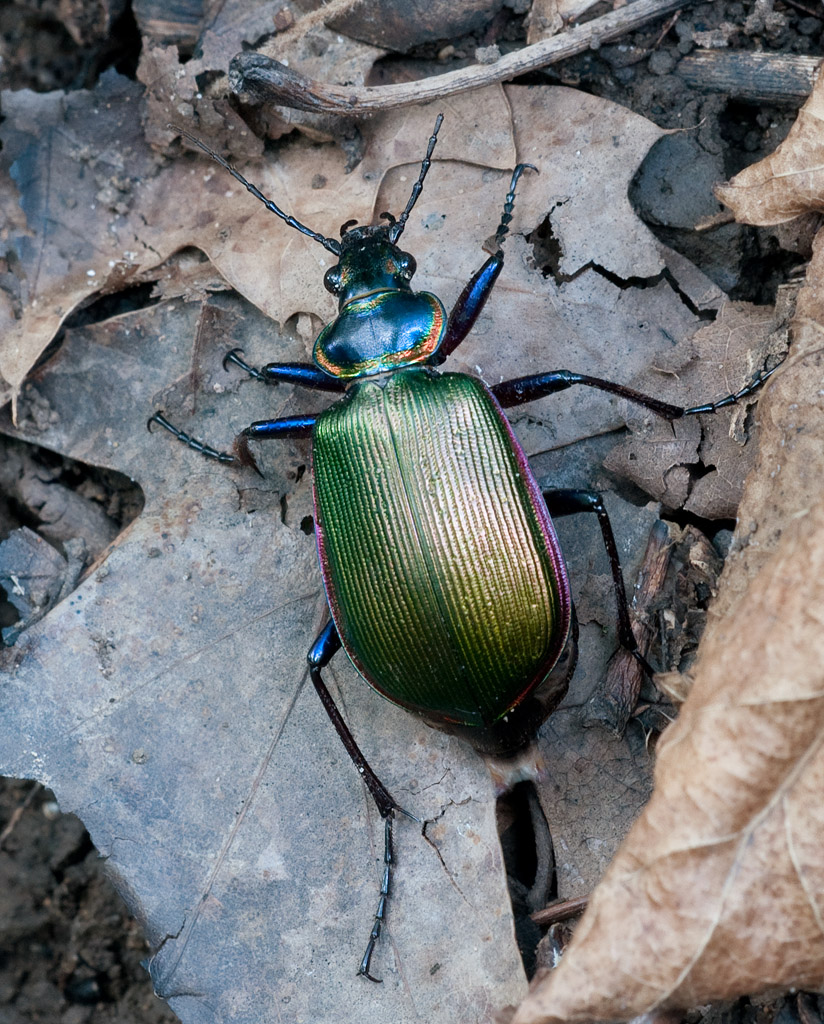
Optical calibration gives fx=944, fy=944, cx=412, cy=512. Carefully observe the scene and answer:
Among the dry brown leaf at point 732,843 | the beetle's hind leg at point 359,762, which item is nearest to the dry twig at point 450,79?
the beetle's hind leg at point 359,762

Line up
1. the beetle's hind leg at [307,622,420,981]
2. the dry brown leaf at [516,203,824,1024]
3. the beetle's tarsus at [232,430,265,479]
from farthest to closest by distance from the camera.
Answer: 1. the beetle's tarsus at [232,430,265,479]
2. the beetle's hind leg at [307,622,420,981]
3. the dry brown leaf at [516,203,824,1024]

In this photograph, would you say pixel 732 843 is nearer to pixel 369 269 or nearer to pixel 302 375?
pixel 302 375

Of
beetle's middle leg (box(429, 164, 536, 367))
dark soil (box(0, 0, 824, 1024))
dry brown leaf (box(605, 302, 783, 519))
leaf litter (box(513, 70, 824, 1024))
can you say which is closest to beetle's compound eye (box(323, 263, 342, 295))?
beetle's middle leg (box(429, 164, 536, 367))

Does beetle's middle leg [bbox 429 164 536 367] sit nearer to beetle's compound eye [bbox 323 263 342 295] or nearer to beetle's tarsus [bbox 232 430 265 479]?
beetle's compound eye [bbox 323 263 342 295]

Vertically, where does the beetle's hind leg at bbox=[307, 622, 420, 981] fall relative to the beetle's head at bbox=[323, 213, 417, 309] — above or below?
below

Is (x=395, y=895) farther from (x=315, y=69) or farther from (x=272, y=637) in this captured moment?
(x=315, y=69)

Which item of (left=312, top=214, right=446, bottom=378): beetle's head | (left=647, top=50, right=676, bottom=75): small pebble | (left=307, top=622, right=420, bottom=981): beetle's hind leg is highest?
(left=647, top=50, right=676, bottom=75): small pebble

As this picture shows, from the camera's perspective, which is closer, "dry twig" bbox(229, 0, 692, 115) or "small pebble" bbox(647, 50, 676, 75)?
"dry twig" bbox(229, 0, 692, 115)

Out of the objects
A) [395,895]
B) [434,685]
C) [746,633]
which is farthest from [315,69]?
[395,895]
